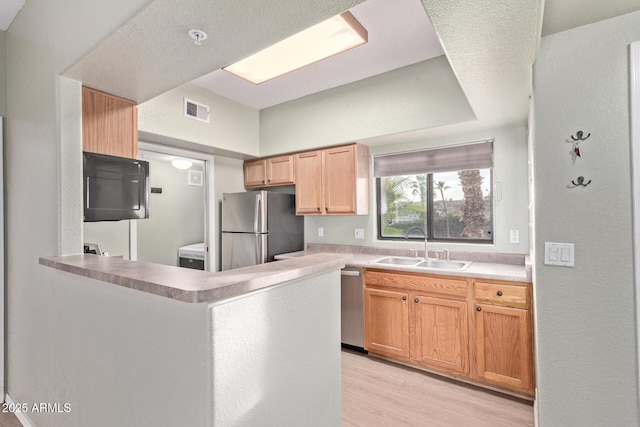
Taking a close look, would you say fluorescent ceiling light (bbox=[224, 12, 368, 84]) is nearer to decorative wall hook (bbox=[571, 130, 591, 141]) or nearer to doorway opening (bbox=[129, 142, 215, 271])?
doorway opening (bbox=[129, 142, 215, 271])

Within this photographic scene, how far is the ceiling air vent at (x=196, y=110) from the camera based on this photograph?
123 inches

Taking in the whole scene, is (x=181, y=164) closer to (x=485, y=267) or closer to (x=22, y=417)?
(x=22, y=417)

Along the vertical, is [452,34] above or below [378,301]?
above

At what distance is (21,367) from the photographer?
81.4 inches

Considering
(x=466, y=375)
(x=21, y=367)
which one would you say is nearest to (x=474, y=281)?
(x=466, y=375)

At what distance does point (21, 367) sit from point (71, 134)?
1.61 meters

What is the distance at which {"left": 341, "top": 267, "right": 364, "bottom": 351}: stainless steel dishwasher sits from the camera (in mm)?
3021

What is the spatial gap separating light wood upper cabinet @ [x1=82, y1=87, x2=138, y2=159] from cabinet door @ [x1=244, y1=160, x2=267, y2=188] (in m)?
1.79

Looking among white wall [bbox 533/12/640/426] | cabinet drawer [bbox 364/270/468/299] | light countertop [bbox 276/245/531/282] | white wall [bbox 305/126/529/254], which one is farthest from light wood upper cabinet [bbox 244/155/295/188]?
white wall [bbox 533/12/640/426]

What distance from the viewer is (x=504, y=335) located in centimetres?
231

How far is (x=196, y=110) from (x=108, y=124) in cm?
119

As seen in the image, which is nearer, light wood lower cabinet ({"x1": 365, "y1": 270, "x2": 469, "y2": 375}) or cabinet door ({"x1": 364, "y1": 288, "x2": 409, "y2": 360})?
light wood lower cabinet ({"x1": 365, "y1": 270, "x2": 469, "y2": 375})

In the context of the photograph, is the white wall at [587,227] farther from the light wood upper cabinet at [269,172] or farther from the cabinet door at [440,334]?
the light wood upper cabinet at [269,172]

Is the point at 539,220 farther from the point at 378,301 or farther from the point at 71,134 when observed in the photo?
the point at 71,134
